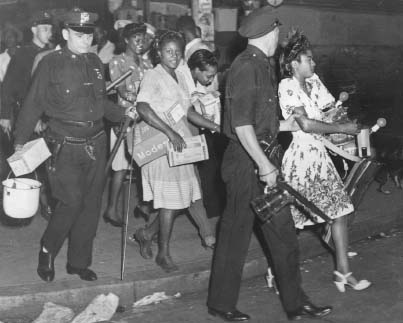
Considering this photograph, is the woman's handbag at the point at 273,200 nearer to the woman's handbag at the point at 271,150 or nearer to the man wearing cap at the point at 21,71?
the woman's handbag at the point at 271,150

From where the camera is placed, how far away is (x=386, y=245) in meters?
7.93

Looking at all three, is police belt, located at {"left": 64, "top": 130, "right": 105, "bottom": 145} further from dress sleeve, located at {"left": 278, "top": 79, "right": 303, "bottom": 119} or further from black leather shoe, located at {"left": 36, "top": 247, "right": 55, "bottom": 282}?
dress sleeve, located at {"left": 278, "top": 79, "right": 303, "bottom": 119}

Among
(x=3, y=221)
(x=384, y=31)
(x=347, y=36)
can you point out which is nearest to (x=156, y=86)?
(x=3, y=221)

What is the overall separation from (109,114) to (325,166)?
1820mm

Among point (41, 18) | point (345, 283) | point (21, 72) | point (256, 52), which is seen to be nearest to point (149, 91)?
point (256, 52)

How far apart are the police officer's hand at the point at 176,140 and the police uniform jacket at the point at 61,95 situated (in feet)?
2.02

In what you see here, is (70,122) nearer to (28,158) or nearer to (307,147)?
(28,158)

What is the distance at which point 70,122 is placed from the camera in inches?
247

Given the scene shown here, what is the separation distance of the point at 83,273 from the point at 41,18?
3850 millimetres

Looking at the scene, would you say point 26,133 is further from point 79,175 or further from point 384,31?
point 384,31

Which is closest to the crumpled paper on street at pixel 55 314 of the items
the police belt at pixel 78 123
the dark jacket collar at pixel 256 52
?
the police belt at pixel 78 123

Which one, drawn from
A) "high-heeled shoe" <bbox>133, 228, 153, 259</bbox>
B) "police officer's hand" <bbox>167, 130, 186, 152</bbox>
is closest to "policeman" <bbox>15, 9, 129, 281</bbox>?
"police officer's hand" <bbox>167, 130, 186, 152</bbox>

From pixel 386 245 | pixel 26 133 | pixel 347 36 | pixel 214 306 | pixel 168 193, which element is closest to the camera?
pixel 214 306

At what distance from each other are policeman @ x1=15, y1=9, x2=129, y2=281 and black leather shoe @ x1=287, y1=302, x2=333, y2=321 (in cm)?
165
